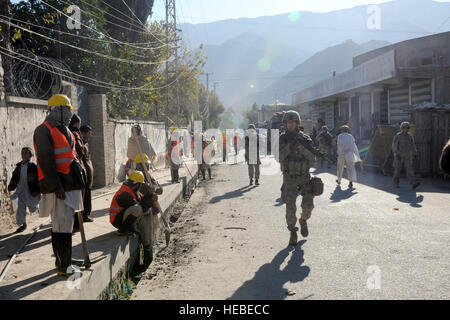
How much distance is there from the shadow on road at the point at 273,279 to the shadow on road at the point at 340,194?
4.72m

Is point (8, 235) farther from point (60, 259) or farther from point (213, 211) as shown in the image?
point (213, 211)

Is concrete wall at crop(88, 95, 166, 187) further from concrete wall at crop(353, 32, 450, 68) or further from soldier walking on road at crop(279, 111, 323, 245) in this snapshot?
concrete wall at crop(353, 32, 450, 68)

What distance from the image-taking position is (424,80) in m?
19.8

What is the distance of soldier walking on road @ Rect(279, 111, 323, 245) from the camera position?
6.46 meters

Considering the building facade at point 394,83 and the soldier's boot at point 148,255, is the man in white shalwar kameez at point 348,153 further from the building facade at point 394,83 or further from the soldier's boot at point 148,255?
the soldier's boot at point 148,255

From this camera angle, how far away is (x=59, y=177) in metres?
4.32

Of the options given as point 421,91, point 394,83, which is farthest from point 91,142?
point 394,83

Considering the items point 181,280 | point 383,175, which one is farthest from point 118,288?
point 383,175

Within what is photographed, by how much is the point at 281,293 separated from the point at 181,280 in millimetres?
1238

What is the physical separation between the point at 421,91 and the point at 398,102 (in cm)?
252

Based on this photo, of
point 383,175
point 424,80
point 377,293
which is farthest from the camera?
point 424,80

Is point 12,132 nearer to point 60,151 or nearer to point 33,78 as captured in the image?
point 60,151

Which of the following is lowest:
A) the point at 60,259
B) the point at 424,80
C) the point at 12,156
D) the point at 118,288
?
the point at 118,288

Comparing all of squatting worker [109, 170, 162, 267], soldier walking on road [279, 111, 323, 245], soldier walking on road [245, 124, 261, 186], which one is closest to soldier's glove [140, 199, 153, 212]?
squatting worker [109, 170, 162, 267]
